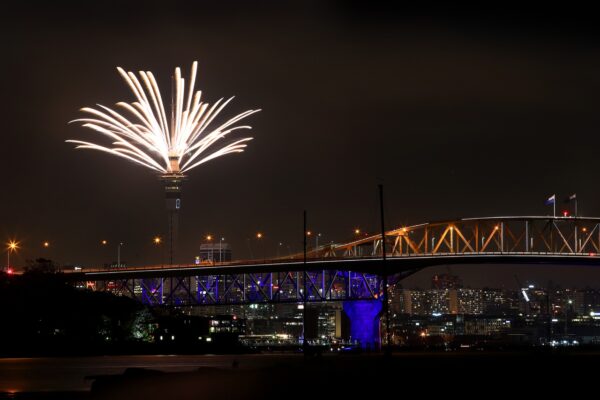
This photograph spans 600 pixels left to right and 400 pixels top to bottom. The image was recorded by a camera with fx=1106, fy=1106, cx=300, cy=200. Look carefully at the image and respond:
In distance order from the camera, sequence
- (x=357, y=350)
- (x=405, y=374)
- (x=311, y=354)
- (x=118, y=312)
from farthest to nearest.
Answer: (x=118, y=312)
(x=357, y=350)
(x=311, y=354)
(x=405, y=374)

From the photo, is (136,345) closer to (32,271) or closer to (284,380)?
(32,271)

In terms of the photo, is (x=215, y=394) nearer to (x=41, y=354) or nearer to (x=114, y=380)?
(x=114, y=380)

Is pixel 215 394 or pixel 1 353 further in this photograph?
pixel 1 353

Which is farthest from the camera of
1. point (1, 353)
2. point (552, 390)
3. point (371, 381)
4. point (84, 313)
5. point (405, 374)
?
point (84, 313)

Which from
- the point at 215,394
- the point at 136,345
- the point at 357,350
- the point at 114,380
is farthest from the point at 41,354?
the point at 215,394

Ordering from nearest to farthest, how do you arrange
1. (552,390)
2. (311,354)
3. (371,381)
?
(552,390), (371,381), (311,354)

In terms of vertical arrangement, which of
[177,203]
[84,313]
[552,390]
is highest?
[177,203]

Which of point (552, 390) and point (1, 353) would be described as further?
point (1, 353)

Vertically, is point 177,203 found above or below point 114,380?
above

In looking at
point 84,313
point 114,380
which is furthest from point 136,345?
point 114,380
